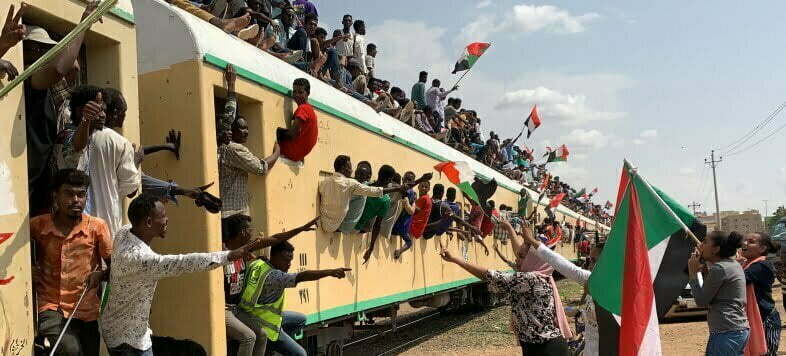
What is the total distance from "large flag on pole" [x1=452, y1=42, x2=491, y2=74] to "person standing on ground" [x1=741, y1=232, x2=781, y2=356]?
829cm

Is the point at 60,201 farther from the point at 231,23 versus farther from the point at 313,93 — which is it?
the point at 313,93

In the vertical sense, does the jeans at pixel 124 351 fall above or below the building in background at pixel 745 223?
above

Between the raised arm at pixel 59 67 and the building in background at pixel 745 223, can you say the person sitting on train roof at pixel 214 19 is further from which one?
the building in background at pixel 745 223

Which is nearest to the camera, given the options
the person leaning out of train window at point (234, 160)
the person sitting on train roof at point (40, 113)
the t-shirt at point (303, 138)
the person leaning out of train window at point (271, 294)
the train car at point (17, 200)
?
the train car at point (17, 200)

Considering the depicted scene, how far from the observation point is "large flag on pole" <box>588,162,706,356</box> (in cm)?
416

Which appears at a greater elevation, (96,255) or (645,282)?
(96,255)

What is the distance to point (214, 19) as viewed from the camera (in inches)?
214

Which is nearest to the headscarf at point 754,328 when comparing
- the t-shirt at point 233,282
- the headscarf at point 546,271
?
the headscarf at point 546,271

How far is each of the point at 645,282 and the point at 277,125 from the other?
A: 283cm

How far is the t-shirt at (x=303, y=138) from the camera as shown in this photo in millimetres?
5758

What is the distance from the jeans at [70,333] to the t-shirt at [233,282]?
64.8 inches

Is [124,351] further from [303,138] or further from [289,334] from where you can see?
[303,138]

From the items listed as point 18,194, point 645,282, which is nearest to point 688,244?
point 645,282

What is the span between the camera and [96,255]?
3320 mm
